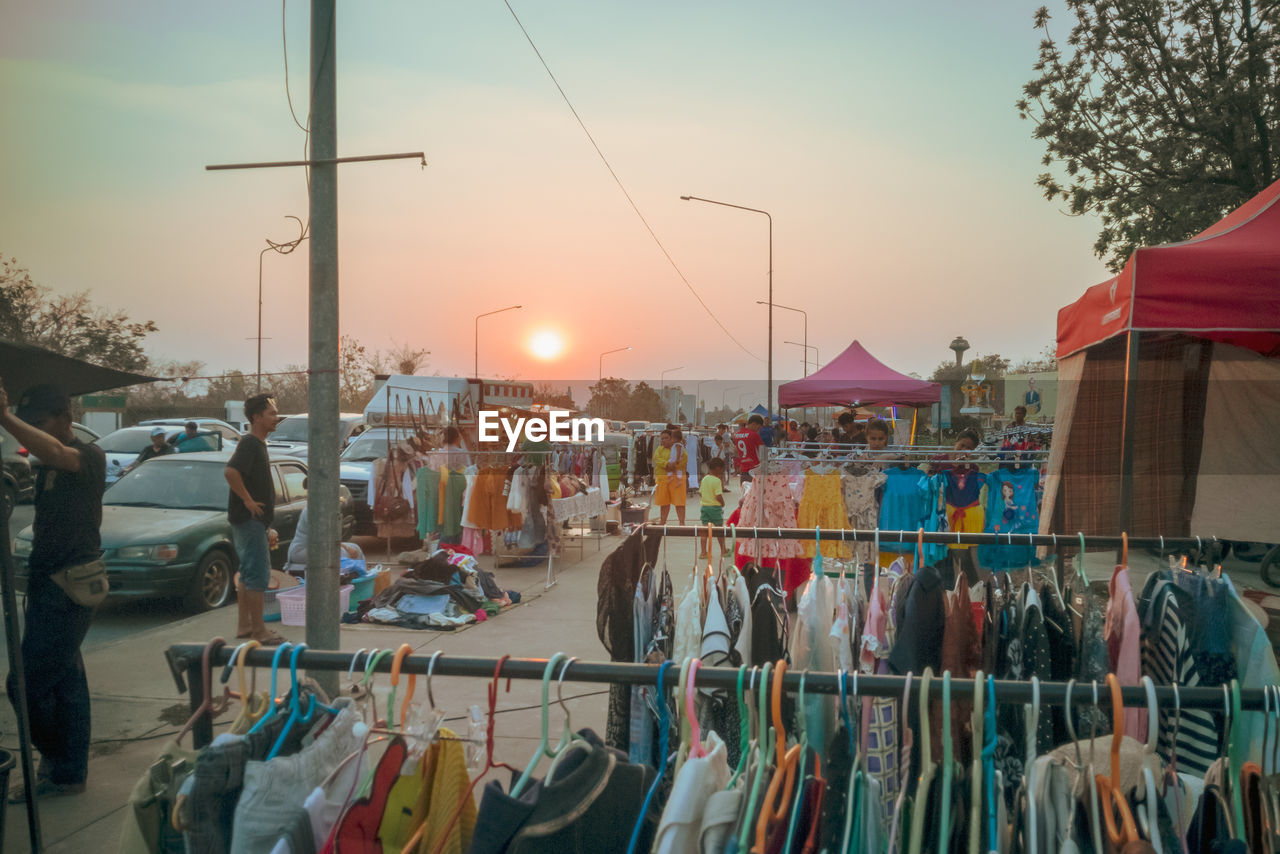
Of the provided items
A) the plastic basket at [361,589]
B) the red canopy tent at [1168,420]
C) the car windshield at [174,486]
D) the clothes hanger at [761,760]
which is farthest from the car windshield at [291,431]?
the clothes hanger at [761,760]

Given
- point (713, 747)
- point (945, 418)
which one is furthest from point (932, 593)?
point (945, 418)

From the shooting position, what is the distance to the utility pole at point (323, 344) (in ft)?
15.4

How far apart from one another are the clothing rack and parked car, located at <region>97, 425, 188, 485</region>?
16.2 m

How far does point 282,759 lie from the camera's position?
1.74m

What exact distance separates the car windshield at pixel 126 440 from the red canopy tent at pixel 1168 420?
17.3 metres

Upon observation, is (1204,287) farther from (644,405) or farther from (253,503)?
(644,405)

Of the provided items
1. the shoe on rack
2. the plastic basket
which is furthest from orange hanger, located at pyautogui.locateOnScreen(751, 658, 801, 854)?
the plastic basket

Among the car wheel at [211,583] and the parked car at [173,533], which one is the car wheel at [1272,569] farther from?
the car wheel at [211,583]

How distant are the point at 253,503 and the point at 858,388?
1287 cm

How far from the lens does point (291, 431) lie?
2130 cm

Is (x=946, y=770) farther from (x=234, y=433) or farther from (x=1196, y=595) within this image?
(x=234, y=433)

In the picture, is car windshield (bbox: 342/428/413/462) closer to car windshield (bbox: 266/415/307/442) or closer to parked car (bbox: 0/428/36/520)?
parked car (bbox: 0/428/36/520)

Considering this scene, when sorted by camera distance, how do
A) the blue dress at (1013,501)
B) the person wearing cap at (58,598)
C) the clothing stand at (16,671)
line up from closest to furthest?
the clothing stand at (16,671), the person wearing cap at (58,598), the blue dress at (1013,501)

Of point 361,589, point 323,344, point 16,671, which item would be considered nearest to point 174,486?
point 361,589
